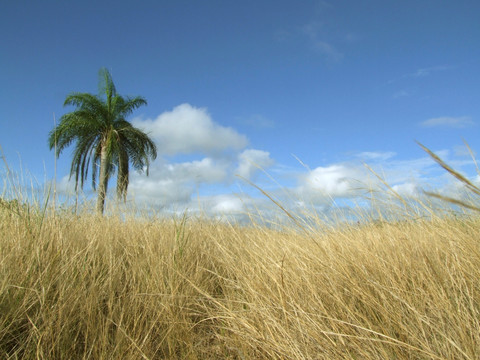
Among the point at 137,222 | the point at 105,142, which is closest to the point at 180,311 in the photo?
the point at 137,222

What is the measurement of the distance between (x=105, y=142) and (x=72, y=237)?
734 inches

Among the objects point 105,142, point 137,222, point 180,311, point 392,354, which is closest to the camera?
point 392,354

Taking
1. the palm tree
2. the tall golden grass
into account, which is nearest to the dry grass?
the tall golden grass

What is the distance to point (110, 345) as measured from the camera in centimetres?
193

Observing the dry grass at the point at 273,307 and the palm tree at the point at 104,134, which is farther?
the palm tree at the point at 104,134

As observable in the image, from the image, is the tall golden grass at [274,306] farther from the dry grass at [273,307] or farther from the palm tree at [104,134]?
the palm tree at [104,134]

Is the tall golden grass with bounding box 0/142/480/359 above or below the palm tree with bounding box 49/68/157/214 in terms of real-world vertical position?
below

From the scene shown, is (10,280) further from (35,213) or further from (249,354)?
(249,354)

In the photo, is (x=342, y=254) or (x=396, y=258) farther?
(x=342, y=254)

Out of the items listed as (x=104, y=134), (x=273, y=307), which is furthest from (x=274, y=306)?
(x=104, y=134)

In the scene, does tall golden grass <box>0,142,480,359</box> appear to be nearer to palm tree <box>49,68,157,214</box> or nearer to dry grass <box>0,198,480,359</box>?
dry grass <box>0,198,480,359</box>

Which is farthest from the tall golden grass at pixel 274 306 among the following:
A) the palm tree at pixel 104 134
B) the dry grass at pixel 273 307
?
the palm tree at pixel 104 134

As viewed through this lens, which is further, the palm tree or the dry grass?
the palm tree

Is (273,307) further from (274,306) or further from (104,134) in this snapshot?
(104,134)
